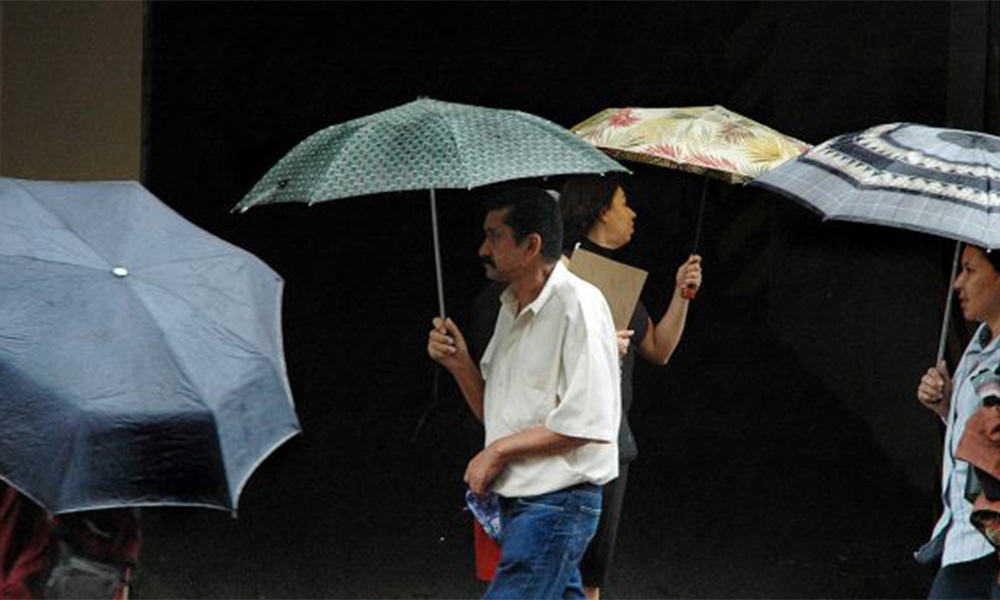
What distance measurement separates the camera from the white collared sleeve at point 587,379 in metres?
5.25

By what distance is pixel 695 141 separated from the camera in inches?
245

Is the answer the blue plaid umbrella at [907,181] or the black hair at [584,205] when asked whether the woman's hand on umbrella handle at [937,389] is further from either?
the black hair at [584,205]

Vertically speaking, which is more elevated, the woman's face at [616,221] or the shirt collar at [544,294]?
the woman's face at [616,221]

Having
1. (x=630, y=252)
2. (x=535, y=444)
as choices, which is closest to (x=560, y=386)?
(x=535, y=444)

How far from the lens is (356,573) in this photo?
7.86 metres

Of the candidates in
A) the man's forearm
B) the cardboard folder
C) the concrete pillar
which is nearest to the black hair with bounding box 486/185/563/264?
the man's forearm

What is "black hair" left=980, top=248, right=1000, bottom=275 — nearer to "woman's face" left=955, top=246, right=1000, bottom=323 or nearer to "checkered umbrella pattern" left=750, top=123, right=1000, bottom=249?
"woman's face" left=955, top=246, right=1000, bottom=323

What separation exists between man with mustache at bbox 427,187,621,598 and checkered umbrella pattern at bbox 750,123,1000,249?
67cm

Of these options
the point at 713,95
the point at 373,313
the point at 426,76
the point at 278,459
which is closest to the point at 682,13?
the point at 713,95

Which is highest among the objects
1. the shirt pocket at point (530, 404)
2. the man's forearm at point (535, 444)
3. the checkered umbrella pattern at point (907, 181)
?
the checkered umbrella pattern at point (907, 181)

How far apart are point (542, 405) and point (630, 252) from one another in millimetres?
2540

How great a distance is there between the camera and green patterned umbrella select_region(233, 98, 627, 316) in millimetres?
5191

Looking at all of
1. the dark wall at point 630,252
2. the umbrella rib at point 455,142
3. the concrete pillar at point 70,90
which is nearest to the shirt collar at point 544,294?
the umbrella rib at point 455,142

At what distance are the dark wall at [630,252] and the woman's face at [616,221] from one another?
1607mm
